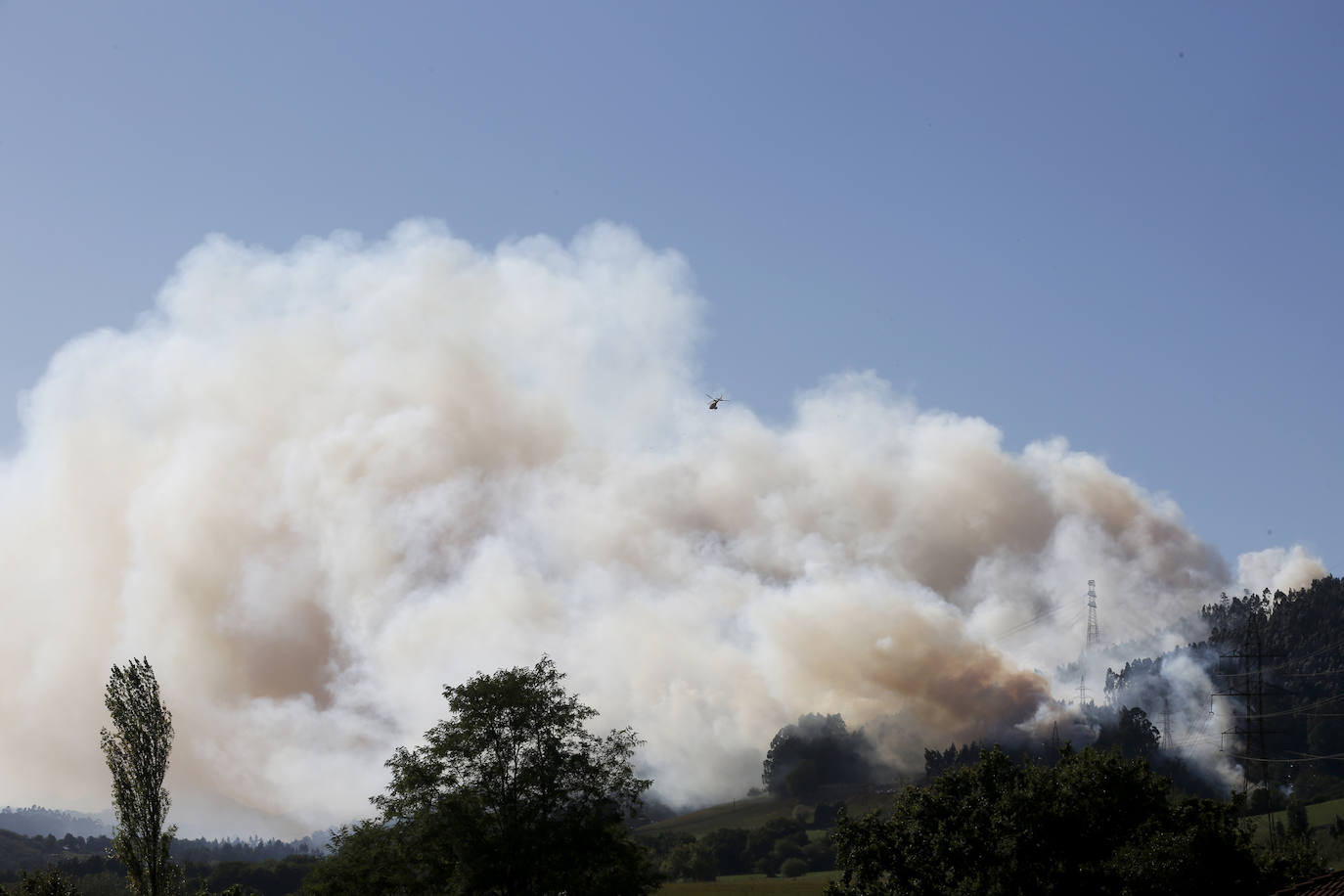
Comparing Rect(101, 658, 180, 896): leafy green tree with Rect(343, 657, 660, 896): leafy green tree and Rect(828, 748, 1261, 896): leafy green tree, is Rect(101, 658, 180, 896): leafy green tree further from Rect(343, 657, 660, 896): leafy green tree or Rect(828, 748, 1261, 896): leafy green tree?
Rect(828, 748, 1261, 896): leafy green tree

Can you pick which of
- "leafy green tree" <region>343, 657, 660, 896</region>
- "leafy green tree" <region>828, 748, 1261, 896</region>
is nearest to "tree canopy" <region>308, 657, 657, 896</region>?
"leafy green tree" <region>343, 657, 660, 896</region>

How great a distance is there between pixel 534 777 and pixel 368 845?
1344cm

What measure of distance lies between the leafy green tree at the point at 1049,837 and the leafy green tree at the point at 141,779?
154 feet

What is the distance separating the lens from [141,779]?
80.2 meters

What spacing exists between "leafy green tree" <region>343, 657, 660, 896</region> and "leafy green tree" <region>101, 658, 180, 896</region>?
11019mm

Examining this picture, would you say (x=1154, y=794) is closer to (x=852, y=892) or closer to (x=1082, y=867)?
(x=1082, y=867)

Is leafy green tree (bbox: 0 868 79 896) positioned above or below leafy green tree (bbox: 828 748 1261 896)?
below

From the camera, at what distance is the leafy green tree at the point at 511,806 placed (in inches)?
3130

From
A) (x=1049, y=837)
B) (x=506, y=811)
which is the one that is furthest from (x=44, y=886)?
(x=1049, y=837)

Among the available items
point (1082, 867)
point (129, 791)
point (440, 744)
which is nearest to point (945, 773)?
point (1082, 867)

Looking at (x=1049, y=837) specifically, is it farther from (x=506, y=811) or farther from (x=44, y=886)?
(x=44, y=886)

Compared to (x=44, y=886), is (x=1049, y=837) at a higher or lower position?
higher

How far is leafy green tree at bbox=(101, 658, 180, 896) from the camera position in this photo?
7812cm

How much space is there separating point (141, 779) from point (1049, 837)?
60780 millimetres
